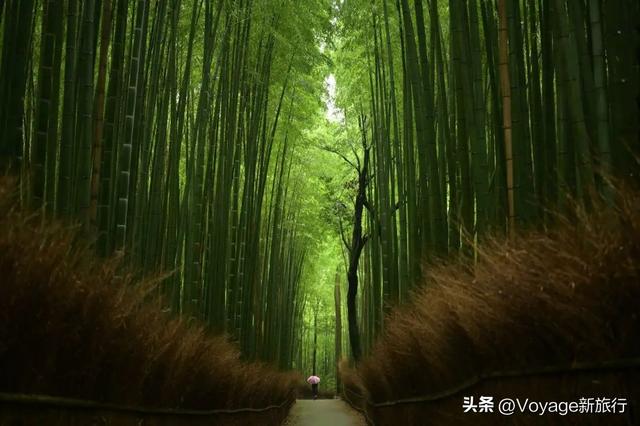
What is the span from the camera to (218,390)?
3.96m

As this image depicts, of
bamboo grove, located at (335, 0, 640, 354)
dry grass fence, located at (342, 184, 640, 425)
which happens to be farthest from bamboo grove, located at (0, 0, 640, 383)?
dry grass fence, located at (342, 184, 640, 425)

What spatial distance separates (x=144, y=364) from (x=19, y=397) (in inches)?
32.5

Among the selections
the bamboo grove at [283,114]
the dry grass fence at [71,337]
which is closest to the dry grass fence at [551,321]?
the bamboo grove at [283,114]

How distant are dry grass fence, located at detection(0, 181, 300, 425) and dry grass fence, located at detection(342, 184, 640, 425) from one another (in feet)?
3.61

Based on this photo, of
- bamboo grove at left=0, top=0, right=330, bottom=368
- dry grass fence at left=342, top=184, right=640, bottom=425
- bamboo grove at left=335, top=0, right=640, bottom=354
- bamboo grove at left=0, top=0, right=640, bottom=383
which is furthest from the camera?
bamboo grove at left=0, top=0, right=330, bottom=368

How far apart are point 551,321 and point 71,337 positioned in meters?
1.25

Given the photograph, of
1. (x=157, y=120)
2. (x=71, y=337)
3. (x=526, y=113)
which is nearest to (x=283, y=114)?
(x=157, y=120)

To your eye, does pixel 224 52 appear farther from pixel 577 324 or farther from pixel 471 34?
pixel 577 324

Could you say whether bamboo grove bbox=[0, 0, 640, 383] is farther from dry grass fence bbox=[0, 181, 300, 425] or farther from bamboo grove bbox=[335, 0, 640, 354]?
dry grass fence bbox=[0, 181, 300, 425]

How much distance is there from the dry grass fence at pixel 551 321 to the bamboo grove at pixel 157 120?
3.92 feet

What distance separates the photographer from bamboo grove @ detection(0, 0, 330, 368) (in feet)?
8.37

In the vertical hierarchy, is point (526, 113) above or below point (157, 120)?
below

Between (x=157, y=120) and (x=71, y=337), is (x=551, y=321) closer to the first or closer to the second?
(x=71, y=337)

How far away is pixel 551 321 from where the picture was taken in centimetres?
173
